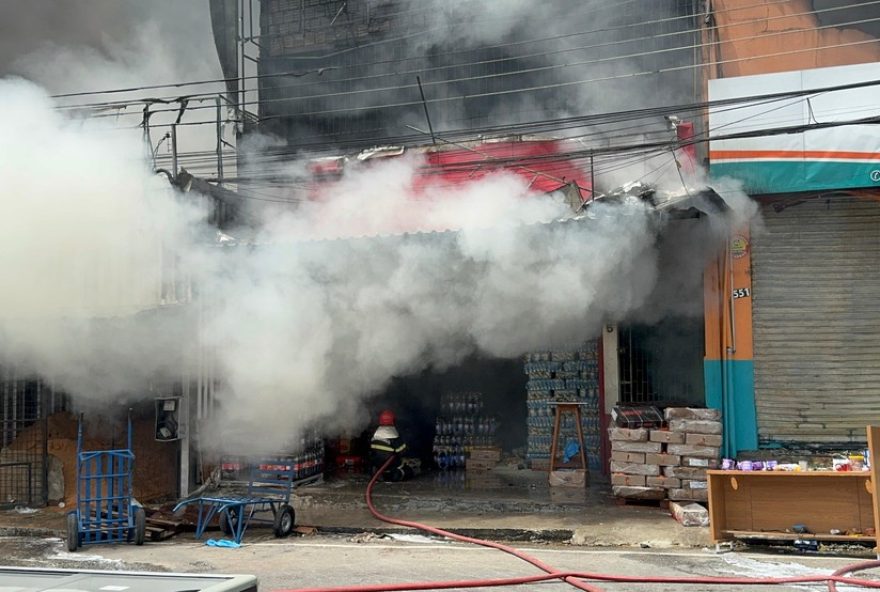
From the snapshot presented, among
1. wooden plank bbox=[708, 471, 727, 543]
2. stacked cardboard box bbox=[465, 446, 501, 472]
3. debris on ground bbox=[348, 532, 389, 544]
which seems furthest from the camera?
stacked cardboard box bbox=[465, 446, 501, 472]

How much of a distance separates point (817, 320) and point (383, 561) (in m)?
6.01

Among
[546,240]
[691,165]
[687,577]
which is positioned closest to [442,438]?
[546,240]

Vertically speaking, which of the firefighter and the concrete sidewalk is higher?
the firefighter

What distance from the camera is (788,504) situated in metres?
7.04

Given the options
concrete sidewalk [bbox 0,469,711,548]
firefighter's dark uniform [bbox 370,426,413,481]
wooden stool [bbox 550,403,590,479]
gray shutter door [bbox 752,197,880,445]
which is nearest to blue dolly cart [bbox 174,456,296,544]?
concrete sidewalk [bbox 0,469,711,548]

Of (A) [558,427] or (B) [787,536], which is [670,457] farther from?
(B) [787,536]

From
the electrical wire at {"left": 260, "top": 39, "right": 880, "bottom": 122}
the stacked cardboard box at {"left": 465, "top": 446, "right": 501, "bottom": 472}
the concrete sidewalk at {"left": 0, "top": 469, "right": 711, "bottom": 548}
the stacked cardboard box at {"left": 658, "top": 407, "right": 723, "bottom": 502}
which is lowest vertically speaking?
the concrete sidewalk at {"left": 0, "top": 469, "right": 711, "bottom": 548}

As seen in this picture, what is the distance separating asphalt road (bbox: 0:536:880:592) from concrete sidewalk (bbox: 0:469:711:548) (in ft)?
1.31

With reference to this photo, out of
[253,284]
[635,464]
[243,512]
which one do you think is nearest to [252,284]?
[253,284]

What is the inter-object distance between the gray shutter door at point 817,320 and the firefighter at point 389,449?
4654 millimetres

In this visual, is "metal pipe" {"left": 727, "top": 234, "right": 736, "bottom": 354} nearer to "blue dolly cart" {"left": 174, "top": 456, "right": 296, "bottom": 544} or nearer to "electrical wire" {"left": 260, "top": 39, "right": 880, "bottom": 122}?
"electrical wire" {"left": 260, "top": 39, "right": 880, "bottom": 122}

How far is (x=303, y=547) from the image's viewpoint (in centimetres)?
751

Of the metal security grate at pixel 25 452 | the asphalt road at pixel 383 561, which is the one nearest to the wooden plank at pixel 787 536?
the asphalt road at pixel 383 561

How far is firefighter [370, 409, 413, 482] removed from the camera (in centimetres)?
1061
